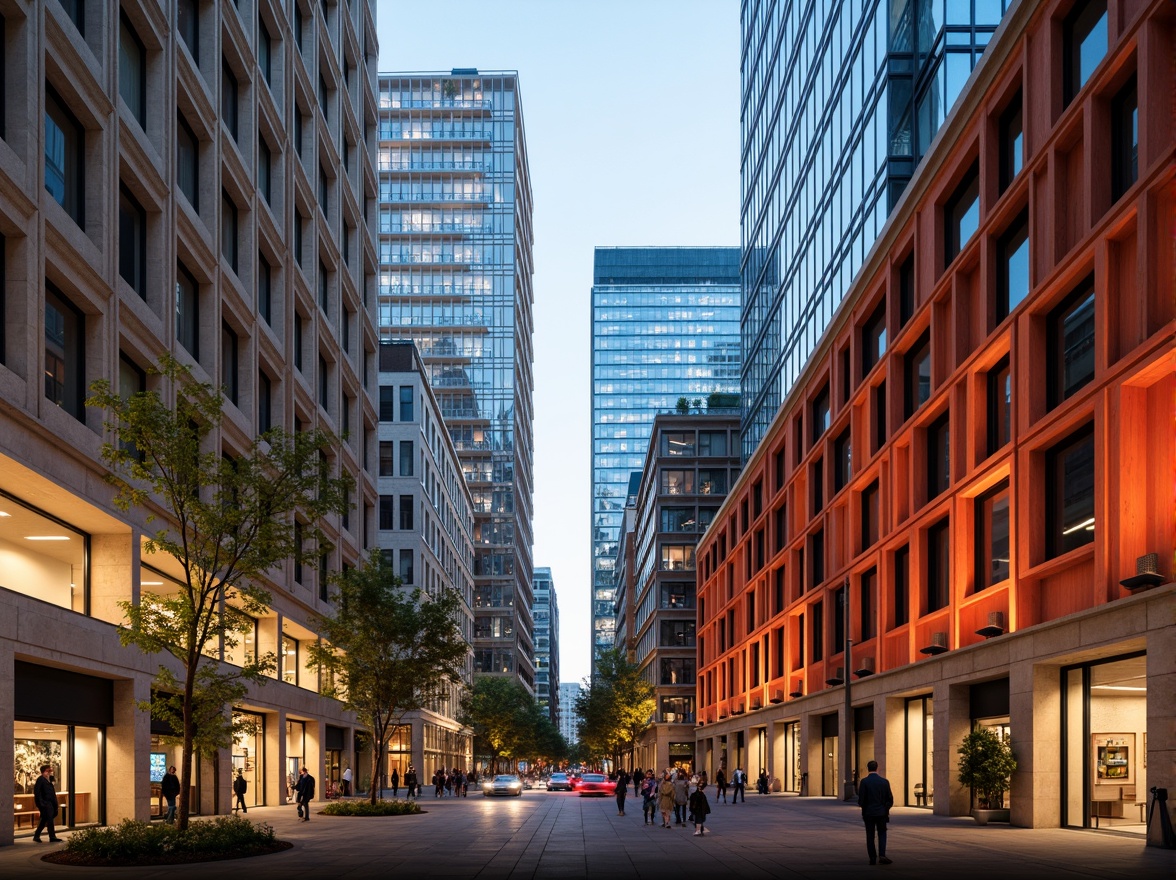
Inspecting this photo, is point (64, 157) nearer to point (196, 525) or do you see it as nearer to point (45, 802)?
point (196, 525)

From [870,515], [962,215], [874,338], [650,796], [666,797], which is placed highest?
[962,215]

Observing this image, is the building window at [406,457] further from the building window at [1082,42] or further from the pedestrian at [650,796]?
the building window at [1082,42]

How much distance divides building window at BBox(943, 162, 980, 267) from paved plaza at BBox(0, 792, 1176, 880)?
1669cm

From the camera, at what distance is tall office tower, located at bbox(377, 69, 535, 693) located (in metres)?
149

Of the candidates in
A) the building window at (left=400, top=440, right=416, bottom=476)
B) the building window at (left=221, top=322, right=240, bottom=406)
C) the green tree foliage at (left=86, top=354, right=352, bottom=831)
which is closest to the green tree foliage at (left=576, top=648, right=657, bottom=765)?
the building window at (left=400, top=440, right=416, bottom=476)

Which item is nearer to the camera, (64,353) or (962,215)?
(64,353)

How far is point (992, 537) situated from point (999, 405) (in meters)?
3.62

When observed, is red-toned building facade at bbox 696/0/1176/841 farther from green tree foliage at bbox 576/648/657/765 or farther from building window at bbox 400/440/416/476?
green tree foliage at bbox 576/648/657/765

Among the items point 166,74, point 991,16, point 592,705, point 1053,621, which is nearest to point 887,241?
point 991,16

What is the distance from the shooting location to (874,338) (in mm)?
45844

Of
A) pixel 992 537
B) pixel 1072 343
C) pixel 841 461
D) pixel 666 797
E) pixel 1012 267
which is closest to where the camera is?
pixel 1072 343

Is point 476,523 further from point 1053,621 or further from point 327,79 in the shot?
point 1053,621

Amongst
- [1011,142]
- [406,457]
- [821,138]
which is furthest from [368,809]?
[406,457]

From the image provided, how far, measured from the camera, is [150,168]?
31391 mm
